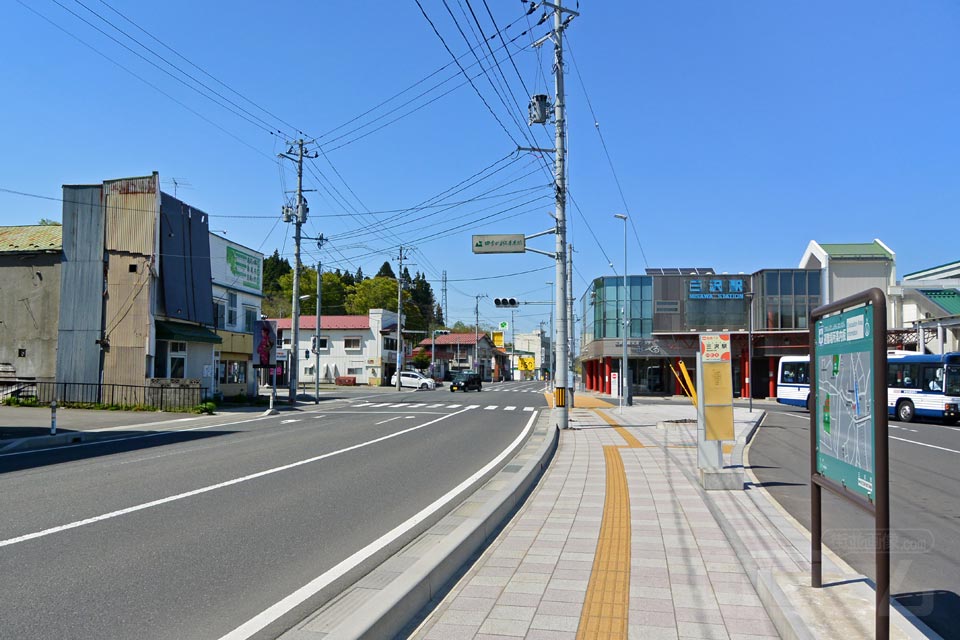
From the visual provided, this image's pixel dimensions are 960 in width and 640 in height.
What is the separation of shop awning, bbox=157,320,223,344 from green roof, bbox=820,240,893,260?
45.0 metres

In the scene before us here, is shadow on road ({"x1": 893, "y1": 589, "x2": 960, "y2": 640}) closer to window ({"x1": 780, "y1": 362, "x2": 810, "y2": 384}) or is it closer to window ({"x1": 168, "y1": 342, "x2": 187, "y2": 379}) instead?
window ({"x1": 168, "y1": 342, "x2": 187, "y2": 379})

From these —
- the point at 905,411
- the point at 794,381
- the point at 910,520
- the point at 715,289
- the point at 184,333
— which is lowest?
the point at 905,411

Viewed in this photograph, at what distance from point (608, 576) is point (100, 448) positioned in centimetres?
1371

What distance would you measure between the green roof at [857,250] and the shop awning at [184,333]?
4497cm

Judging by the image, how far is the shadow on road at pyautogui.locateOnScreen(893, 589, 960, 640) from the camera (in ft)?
15.4

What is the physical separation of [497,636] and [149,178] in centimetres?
3051

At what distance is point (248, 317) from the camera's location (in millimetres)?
40750

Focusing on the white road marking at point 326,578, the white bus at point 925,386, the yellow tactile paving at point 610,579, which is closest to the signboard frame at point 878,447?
the yellow tactile paving at point 610,579

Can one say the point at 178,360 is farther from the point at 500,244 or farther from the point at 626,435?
the point at 626,435

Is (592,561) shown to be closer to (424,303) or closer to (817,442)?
A: (817,442)

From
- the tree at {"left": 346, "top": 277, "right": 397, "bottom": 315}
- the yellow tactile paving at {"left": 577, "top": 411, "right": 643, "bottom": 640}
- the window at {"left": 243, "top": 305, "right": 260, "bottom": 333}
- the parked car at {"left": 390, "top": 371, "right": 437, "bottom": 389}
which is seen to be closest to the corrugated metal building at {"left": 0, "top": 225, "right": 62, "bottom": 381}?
the window at {"left": 243, "top": 305, "right": 260, "bottom": 333}

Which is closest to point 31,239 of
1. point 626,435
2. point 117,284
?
point 117,284

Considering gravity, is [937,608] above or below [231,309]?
below

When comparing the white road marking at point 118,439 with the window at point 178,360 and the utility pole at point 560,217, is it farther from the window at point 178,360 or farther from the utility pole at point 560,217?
the utility pole at point 560,217
